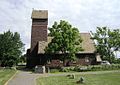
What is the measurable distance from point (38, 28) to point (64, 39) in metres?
13.1

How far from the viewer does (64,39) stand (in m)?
62.0

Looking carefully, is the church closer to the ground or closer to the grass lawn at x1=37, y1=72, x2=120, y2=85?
the ground

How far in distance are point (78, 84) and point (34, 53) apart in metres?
45.6

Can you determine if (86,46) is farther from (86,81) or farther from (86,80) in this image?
(86,81)

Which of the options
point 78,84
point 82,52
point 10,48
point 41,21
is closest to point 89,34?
point 82,52

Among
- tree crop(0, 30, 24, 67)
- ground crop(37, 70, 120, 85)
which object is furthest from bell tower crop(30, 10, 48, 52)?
ground crop(37, 70, 120, 85)

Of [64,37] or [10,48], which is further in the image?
[10,48]

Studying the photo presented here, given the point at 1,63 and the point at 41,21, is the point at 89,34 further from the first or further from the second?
the point at 1,63

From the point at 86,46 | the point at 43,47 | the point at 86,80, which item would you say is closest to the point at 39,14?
the point at 43,47

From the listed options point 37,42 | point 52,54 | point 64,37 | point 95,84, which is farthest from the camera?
point 37,42

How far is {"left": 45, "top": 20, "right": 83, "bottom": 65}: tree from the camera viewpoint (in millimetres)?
61625

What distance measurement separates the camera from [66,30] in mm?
62188

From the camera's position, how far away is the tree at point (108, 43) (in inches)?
2589

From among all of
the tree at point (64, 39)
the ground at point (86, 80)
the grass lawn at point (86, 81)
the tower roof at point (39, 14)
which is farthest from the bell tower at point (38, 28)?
the grass lawn at point (86, 81)
